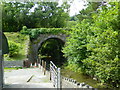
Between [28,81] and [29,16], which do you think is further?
[29,16]

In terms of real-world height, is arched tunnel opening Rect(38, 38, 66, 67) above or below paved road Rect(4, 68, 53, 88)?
below

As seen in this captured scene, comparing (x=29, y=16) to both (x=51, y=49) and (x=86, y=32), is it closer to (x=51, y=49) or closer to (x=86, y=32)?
(x=51, y=49)

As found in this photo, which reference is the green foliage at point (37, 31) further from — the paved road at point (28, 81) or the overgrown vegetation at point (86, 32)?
the paved road at point (28, 81)

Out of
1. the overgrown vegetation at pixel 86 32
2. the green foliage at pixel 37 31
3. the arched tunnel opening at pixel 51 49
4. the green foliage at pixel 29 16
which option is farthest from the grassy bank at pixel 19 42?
the arched tunnel opening at pixel 51 49

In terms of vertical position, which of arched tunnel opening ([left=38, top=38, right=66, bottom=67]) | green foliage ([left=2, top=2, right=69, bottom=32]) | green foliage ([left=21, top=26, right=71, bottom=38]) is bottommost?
arched tunnel opening ([left=38, top=38, right=66, bottom=67])

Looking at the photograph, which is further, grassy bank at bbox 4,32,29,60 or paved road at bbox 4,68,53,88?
grassy bank at bbox 4,32,29,60

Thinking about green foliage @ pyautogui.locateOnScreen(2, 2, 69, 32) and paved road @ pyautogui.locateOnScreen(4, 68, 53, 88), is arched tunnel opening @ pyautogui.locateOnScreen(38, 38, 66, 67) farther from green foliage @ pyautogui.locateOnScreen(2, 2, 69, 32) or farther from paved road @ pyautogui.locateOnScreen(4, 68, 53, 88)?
paved road @ pyautogui.locateOnScreen(4, 68, 53, 88)

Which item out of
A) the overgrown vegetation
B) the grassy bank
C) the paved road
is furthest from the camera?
the grassy bank

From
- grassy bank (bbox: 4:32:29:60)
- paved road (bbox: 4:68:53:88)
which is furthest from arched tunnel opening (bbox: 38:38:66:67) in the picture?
paved road (bbox: 4:68:53:88)

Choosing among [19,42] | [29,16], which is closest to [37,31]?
[19,42]

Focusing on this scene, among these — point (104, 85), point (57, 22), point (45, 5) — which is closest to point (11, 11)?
point (45, 5)

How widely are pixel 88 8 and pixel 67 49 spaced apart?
361cm

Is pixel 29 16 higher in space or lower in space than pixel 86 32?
higher

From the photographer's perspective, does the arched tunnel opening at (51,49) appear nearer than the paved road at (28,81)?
No
